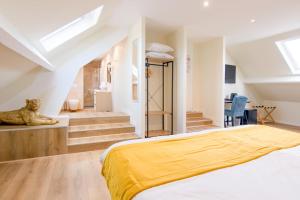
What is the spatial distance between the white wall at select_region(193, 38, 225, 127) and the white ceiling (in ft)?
1.48

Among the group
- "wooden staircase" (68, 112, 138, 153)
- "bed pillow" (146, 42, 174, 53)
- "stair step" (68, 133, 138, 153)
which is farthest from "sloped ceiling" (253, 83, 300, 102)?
"stair step" (68, 133, 138, 153)

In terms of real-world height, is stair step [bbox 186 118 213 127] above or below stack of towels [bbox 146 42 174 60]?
below

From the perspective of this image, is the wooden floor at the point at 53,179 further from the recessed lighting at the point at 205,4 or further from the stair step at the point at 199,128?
the recessed lighting at the point at 205,4

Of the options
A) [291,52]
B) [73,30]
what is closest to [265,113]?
[291,52]

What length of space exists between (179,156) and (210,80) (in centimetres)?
396

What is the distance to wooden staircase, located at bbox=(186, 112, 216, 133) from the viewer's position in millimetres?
4544

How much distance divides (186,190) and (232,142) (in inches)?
40.3

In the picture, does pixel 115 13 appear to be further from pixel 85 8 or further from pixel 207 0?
pixel 207 0

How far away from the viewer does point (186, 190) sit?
0.92m

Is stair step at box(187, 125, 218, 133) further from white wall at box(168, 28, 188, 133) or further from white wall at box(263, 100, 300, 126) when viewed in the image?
white wall at box(263, 100, 300, 126)

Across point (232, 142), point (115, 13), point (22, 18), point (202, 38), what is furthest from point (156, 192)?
point (202, 38)

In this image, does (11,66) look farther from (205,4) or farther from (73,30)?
(205,4)

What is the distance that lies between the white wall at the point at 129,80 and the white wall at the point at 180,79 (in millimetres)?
Answer: 956

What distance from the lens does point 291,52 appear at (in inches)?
191
